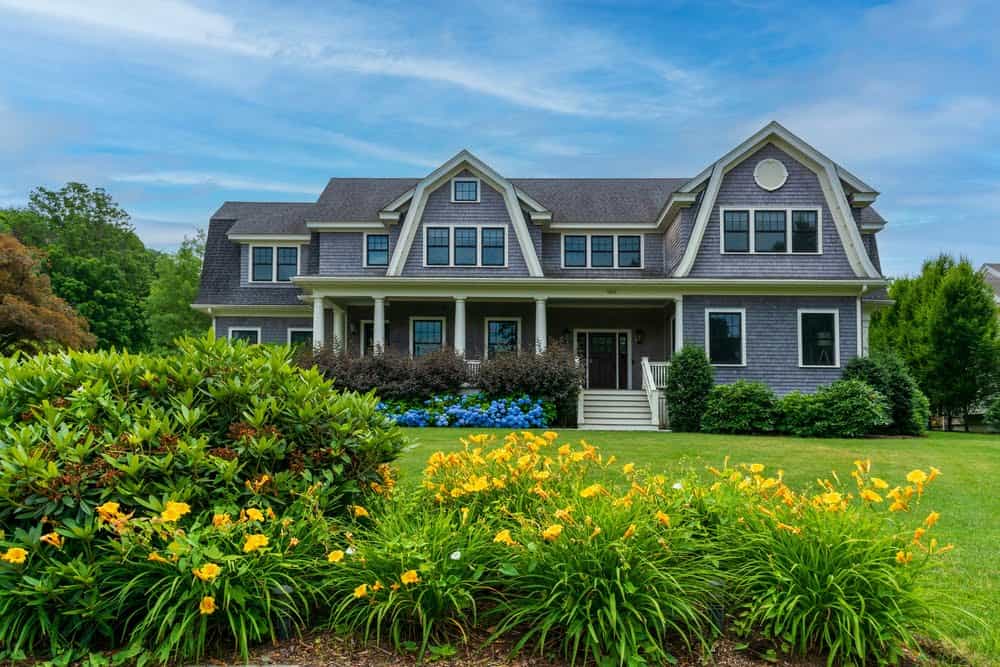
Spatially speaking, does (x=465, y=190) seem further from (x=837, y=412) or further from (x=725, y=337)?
(x=837, y=412)

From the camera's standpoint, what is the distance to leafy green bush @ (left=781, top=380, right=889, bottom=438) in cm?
1559

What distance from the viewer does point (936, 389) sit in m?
24.8

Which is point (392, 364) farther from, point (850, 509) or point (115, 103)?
point (850, 509)

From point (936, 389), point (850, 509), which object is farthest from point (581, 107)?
point (936, 389)

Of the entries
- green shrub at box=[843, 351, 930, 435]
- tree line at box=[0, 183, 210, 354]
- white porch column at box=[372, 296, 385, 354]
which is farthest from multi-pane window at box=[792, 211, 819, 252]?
tree line at box=[0, 183, 210, 354]

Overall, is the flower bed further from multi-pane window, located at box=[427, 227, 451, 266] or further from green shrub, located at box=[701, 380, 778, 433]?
multi-pane window, located at box=[427, 227, 451, 266]

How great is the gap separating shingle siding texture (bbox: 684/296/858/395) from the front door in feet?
11.2

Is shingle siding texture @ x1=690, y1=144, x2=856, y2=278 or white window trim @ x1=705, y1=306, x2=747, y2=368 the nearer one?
white window trim @ x1=705, y1=306, x2=747, y2=368

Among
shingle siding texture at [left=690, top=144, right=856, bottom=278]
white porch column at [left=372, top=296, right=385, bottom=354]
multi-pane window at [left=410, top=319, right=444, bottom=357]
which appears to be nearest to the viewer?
shingle siding texture at [left=690, top=144, right=856, bottom=278]

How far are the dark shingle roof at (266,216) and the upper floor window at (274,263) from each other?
2.28ft

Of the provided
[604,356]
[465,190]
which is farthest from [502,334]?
[465,190]

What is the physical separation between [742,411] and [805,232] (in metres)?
6.31

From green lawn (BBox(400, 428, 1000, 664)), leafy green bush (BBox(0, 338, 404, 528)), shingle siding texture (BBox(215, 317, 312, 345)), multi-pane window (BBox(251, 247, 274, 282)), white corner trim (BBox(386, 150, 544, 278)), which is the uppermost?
white corner trim (BBox(386, 150, 544, 278))

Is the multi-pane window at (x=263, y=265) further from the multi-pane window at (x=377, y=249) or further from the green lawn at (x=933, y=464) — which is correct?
the green lawn at (x=933, y=464)
